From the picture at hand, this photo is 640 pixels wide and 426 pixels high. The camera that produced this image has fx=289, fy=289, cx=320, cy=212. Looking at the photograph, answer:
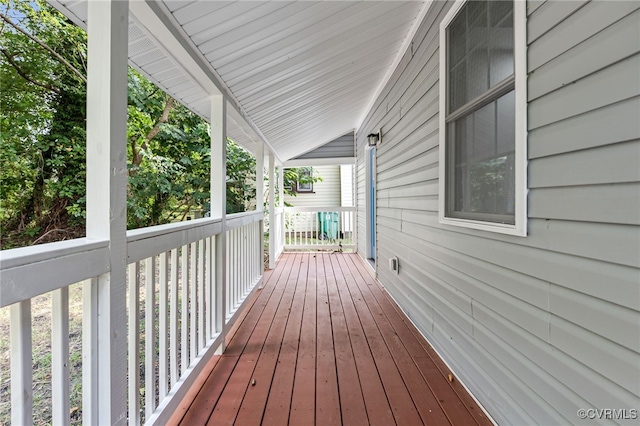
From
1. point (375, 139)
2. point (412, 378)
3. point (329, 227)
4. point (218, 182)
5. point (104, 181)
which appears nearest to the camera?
point (104, 181)

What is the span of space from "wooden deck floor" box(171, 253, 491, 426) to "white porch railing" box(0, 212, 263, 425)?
0.21 metres

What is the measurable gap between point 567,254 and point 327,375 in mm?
1525

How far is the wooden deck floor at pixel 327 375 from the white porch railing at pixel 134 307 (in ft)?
0.68

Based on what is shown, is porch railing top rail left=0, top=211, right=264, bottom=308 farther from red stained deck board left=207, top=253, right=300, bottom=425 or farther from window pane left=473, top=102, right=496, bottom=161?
window pane left=473, top=102, right=496, bottom=161

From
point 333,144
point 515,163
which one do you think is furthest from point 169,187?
point 515,163

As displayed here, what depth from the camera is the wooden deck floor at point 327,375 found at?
1.57 m

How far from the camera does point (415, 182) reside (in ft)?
8.93

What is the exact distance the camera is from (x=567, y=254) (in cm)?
110

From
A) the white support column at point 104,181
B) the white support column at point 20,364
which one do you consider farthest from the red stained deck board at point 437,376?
the white support column at point 20,364

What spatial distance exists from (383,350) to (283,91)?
252 centimetres

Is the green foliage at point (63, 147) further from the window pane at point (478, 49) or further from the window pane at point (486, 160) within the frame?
the window pane at point (486, 160)

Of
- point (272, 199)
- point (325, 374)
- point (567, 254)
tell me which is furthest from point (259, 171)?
point (567, 254)

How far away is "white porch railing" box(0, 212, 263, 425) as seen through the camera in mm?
797

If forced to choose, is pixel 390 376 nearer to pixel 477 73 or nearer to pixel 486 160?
pixel 486 160
